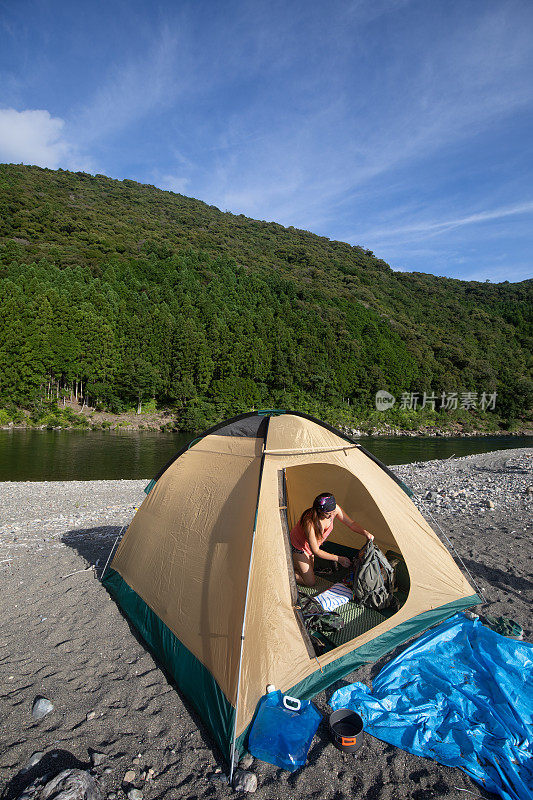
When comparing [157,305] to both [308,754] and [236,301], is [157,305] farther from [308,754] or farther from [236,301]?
[308,754]

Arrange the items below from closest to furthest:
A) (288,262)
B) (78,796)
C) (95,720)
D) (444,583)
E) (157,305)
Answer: (78,796), (95,720), (444,583), (157,305), (288,262)

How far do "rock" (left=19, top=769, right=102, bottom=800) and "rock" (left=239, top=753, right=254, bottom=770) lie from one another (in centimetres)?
93

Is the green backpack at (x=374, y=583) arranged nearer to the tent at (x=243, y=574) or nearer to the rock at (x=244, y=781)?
the tent at (x=243, y=574)

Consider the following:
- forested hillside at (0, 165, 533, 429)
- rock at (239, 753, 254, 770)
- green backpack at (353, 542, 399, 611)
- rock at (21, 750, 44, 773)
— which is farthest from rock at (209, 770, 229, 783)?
forested hillside at (0, 165, 533, 429)

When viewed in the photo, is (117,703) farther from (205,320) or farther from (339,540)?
(205,320)

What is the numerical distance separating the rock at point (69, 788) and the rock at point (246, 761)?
933 mm

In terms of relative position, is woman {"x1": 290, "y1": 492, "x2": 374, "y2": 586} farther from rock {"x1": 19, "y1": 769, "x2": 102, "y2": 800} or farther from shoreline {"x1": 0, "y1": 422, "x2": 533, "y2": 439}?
shoreline {"x1": 0, "y1": 422, "x2": 533, "y2": 439}

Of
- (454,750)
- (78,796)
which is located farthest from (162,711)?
(454,750)

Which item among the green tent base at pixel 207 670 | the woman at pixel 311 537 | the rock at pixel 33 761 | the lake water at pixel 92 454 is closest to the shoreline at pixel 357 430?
the lake water at pixel 92 454

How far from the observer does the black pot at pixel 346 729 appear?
286 cm

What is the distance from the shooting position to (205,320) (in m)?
61.5

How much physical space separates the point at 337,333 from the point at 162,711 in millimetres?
71621

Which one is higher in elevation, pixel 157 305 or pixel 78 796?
pixel 157 305

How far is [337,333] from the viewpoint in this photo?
236 ft
